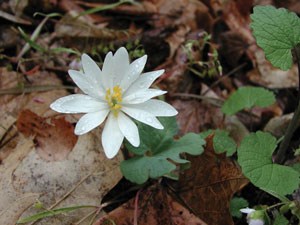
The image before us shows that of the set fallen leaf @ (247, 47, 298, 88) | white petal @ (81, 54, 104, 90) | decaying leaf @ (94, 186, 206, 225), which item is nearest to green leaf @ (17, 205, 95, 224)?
decaying leaf @ (94, 186, 206, 225)

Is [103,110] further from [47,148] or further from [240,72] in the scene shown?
[240,72]

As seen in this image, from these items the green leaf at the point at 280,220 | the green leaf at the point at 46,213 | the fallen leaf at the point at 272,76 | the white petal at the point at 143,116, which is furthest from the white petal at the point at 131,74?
the fallen leaf at the point at 272,76

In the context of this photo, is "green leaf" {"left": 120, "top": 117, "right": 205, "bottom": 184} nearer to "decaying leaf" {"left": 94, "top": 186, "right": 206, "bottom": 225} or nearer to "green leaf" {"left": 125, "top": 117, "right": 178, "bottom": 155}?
"green leaf" {"left": 125, "top": 117, "right": 178, "bottom": 155}

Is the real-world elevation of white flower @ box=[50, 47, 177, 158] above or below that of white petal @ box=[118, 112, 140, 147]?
above

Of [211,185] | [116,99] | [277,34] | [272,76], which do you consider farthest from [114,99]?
[272,76]

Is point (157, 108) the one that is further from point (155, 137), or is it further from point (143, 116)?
point (155, 137)

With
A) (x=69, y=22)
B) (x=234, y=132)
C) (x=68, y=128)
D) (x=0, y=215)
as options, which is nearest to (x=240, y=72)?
(x=234, y=132)
